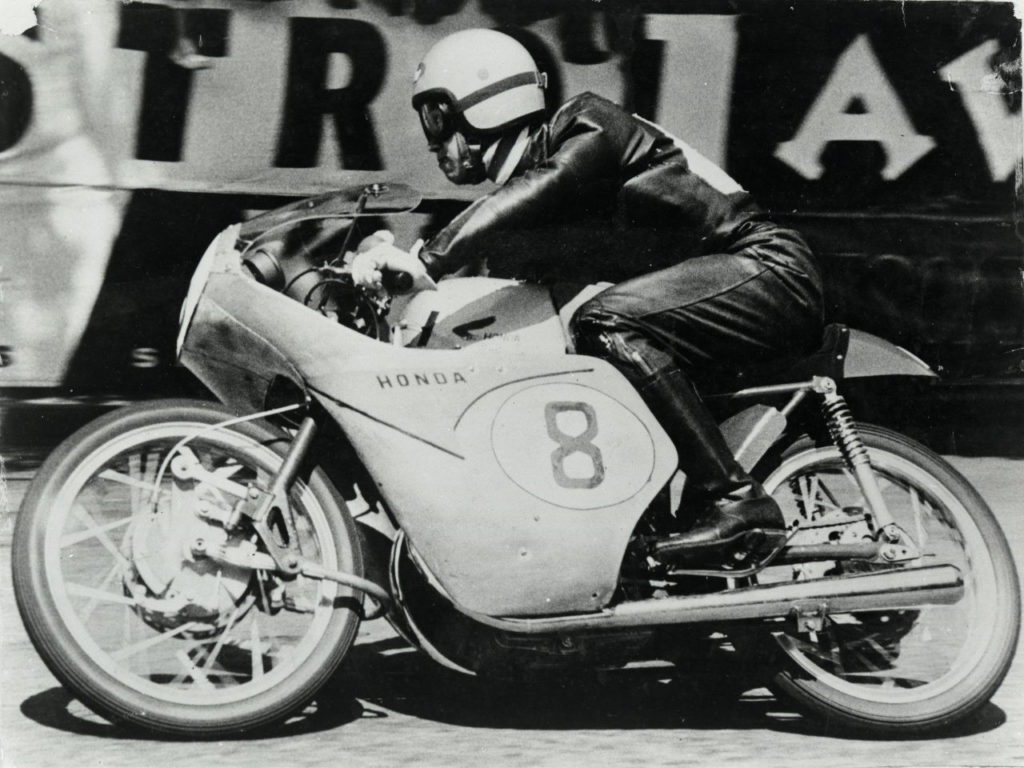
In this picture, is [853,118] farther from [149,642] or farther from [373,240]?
[149,642]

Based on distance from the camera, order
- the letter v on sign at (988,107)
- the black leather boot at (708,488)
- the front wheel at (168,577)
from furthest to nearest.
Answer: the letter v on sign at (988,107), the black leather boot at (708,488), the front wheel at (168,577)

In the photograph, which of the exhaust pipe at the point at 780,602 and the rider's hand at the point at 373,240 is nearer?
the exhaust pipe at the point at 780,602

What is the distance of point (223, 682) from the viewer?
13.8 ft

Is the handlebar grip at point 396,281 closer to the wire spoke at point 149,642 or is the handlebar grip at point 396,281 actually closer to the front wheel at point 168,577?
the front wheel at point 168,577

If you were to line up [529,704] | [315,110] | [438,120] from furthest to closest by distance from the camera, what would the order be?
1. [315,110]
2. [529,704]
3. [438,120]

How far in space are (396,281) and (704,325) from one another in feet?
2.80

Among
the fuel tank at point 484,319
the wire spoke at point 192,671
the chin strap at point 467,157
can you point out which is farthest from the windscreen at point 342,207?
the wire spoke at point 192,671

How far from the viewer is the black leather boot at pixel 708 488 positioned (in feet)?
13.3

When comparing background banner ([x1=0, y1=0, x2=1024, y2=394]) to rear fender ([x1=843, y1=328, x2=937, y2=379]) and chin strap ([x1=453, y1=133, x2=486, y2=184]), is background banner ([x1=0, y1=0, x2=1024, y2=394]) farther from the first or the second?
rear fender ([x1=843, y1=328, x2=937, y2=379])

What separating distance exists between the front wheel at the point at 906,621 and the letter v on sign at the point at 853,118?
404 cm

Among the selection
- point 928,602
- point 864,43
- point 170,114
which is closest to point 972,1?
point 864,43

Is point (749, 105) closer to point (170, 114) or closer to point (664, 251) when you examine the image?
point (170, 114)

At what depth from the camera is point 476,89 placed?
4.18 m

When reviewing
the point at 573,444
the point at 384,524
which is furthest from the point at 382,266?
the point at 384,524
